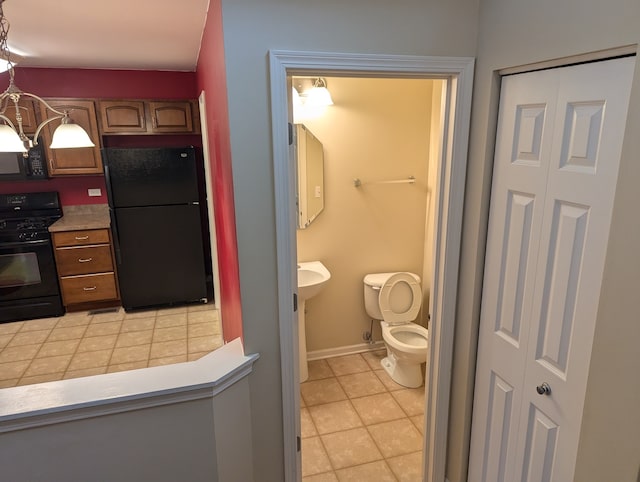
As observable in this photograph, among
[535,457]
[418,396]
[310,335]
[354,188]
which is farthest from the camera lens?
[310,335]

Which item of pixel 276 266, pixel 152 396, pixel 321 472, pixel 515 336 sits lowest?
pixel 321 472

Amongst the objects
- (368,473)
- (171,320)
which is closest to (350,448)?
(368,473)

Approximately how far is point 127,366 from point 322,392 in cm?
140

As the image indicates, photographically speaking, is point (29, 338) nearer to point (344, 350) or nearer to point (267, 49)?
point (344, 350)

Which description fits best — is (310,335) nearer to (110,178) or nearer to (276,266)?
(276,266)

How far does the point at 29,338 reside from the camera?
134 inches

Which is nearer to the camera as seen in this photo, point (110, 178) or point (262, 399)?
point (262, 399)

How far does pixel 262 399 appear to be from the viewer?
183cm

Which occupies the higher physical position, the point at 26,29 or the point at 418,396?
the point at 26,29

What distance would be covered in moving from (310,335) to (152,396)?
6.15 ft

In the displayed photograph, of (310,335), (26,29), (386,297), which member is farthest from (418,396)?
(26,29)

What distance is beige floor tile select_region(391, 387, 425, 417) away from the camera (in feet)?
9.19

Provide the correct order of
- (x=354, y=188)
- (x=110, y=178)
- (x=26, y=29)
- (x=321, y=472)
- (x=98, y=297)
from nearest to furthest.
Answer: (x=321, y=472)
(x=26, y=29)
(x=354, y=188)
(x=110, y=178)
(x=98, y=297)

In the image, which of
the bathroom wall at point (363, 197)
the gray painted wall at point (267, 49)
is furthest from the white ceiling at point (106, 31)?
the bathroom wall at point (363, 197)
